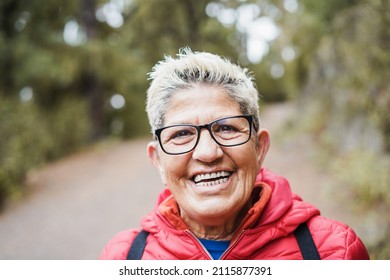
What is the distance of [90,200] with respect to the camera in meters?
5.23

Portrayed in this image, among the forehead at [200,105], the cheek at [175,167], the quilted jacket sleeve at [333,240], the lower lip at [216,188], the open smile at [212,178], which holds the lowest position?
the quilted jacket sleeve at [333,240]

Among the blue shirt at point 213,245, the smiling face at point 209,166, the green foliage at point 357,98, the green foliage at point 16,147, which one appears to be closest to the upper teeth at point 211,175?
the smiling face at point 209,166

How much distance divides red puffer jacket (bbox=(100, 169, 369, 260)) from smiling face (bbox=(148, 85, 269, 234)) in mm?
69

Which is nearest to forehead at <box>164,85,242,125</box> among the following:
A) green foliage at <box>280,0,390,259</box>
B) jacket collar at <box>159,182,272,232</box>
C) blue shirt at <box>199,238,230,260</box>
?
jacket collar at <box>159,182,272,232</box>

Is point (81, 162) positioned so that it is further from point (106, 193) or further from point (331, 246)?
point (331, 246)

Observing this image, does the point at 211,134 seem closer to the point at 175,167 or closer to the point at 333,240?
the point at 175,167

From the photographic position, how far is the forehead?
3.79 ft

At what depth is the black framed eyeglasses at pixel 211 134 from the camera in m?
Answer: 1.15

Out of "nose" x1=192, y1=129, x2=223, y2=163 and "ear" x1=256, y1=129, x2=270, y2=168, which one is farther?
"ear" x1=256, y1=129, x2=270, y2=168

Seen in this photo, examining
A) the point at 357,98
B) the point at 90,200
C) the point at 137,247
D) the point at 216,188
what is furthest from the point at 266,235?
the point at 90,200

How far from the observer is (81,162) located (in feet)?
25.3

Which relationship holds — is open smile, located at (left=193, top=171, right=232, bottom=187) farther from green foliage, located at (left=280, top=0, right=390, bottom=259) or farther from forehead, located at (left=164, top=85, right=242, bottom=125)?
green foliage, located at (left=280, top=0, right=390, bottom=259)

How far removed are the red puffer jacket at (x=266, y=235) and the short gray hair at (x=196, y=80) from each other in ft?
0.81

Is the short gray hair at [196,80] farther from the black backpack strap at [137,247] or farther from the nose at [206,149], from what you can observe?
the black backpack strap at [137,247]
